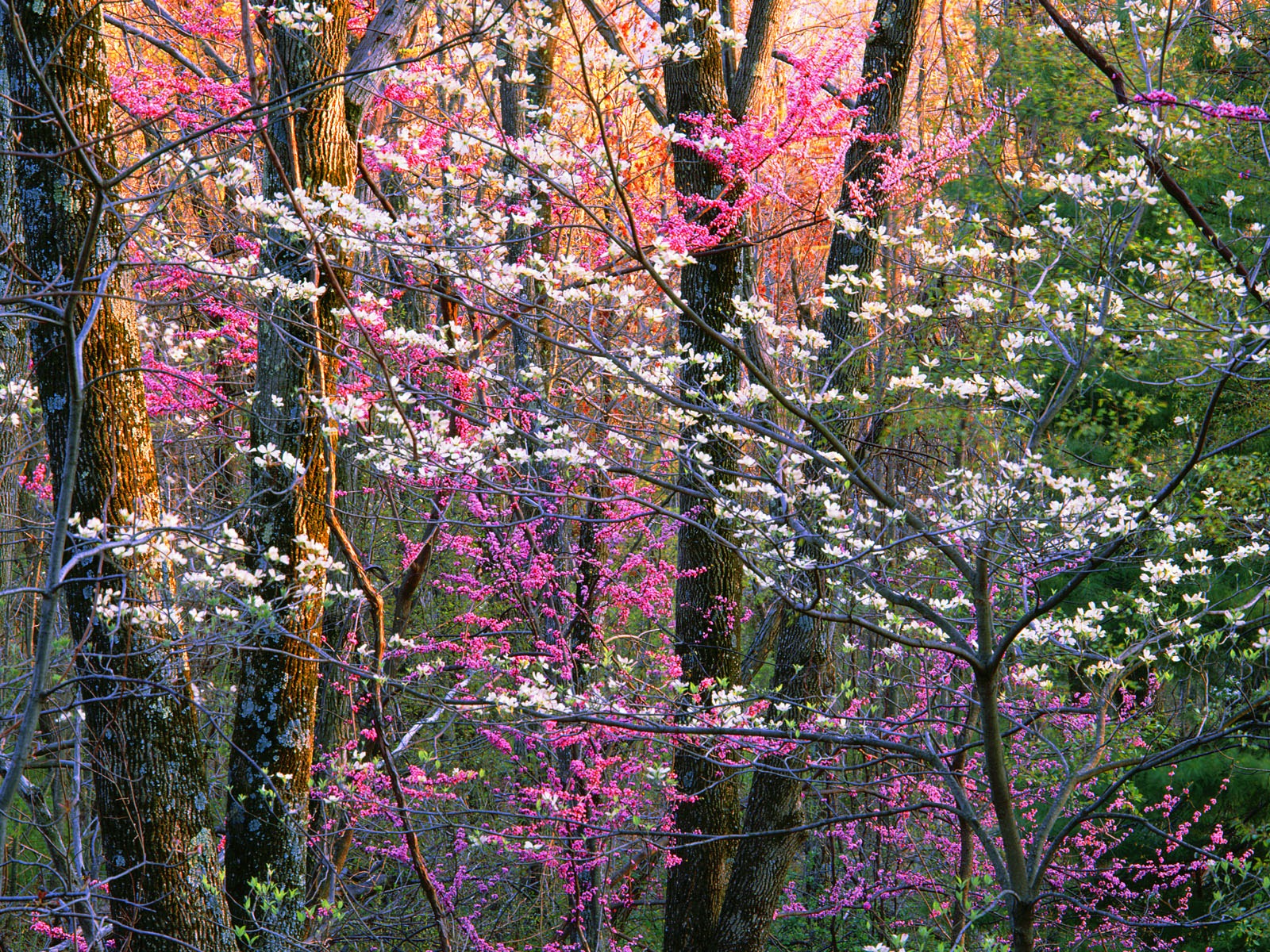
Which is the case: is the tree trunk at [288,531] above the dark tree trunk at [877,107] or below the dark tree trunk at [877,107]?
below

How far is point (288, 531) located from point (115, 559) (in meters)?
0.77

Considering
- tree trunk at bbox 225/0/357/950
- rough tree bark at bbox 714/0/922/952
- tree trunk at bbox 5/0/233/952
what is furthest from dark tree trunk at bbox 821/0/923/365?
tree trunk at bbox 5/0/233/952

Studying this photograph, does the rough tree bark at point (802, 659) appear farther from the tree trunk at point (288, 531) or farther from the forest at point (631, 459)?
the tree trunk at point (288, 531)

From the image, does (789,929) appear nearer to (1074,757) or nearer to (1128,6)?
(1074,757)

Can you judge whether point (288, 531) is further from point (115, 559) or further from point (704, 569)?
point (704, 569)

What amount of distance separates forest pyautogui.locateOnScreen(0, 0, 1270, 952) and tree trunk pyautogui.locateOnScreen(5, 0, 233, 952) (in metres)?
0.02

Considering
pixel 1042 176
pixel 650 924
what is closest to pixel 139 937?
pixel 1042 176

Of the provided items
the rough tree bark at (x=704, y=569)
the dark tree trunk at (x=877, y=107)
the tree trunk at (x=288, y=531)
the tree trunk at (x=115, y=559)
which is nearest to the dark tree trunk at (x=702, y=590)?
the rough tree bark at (x=704, y=569)

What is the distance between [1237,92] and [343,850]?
700 cm

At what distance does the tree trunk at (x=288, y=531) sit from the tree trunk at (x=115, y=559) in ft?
1.01

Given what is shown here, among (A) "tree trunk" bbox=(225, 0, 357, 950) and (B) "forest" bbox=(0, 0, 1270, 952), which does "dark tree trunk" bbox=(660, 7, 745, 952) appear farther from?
(A) "tree trunk" bbox=(225, 0, 357, 950)

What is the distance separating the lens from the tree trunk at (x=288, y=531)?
178 inches

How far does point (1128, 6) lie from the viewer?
2918mm

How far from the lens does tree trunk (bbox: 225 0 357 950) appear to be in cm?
453
